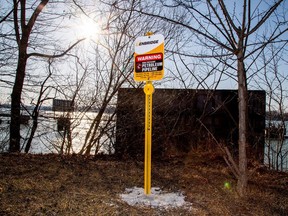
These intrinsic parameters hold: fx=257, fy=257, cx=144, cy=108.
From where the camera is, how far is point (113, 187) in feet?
11.7

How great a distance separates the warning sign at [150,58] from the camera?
3.04 meters

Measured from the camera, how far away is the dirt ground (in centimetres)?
278

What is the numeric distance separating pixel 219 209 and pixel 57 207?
1771mm

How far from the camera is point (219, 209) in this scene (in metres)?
2.85

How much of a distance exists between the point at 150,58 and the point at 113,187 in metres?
1.84

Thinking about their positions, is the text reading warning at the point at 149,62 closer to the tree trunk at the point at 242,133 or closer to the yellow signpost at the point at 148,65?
the yellow signpost at the point at 148,65

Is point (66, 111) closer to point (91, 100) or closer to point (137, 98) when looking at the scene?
point (91, 100)

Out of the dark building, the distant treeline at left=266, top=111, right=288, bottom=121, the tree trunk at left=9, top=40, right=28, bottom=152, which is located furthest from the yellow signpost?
the tree trunk at left=9, top=40, right=28, bottom=152

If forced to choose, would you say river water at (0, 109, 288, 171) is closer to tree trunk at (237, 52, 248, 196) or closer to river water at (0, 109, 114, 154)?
river water at (0, 109, 114, 154)

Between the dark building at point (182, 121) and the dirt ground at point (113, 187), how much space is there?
1869 millimetres

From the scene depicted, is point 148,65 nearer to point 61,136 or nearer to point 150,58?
point 150,58

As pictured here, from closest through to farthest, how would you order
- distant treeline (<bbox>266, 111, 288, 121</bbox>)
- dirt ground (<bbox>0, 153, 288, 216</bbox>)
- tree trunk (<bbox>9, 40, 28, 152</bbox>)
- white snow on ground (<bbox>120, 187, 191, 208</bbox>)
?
dirt ground (<bbox>0, 153, 288, 216</bbox>), white snow on ground (<bbox>120, 187, 191, 208</bbox>), distant treeline (<bbox>266, 111, 288, 121</bbox>), tree trunk (<bbox>9, 40, 28, 152</bbox>)

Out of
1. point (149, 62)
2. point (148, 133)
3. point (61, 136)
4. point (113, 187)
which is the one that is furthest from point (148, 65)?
point (61, 136)

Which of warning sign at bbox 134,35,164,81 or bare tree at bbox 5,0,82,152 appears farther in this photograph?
bare tree at bbox 5,0,82,152
